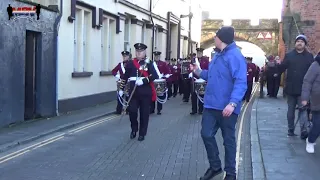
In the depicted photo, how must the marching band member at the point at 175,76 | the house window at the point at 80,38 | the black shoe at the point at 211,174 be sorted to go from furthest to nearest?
the marching band member at the point at 175,76 < the house window at the point at 80,38 < the black shoe at the point at 211,174

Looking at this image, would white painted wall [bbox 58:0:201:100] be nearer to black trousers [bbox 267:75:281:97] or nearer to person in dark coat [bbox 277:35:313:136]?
black trousers [bbox 267:75:281:97]

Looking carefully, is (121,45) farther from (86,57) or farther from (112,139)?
(112,139)

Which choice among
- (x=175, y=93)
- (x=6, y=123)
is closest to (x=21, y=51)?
(x=6, y=123)

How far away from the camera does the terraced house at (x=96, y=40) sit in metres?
15.6

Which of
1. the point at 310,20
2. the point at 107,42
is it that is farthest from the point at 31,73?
the point at 310,20

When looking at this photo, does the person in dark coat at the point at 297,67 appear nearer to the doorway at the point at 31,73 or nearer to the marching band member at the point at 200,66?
the marching band member at the point at 200,66

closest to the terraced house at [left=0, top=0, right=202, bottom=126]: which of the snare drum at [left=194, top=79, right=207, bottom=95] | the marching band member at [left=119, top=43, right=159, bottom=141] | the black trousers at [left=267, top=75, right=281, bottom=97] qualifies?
the marching band member at [left=119, top=43, right=159, bottom=141]

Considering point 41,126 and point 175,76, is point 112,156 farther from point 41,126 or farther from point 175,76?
point 175,76

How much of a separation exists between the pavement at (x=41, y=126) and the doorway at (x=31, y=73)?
1.65 ft

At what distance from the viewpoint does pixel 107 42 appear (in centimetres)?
1992

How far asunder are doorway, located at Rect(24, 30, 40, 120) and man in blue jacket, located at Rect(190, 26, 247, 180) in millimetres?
8046

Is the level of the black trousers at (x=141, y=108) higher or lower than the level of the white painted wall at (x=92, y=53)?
lower

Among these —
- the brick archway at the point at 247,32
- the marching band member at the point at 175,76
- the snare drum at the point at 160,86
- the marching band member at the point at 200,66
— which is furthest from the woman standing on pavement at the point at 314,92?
the brick archway at the point at 247,32

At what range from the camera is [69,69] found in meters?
15.8
